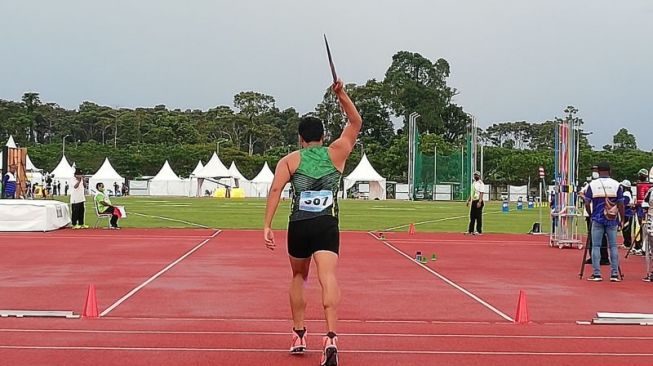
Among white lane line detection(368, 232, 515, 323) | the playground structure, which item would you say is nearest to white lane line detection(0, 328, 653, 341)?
white lane line detection(368, 232, 515, 323)

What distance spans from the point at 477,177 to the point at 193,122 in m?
99.0

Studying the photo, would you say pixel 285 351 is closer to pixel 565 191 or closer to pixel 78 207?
pixel 565 191

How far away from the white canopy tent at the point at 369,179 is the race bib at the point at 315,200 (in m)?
72.2

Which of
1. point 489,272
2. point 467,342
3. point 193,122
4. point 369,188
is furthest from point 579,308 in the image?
point 193,122

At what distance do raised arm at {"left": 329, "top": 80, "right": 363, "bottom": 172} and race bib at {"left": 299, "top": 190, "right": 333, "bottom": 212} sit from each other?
0.30 metres

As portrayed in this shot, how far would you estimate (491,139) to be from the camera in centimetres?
14238

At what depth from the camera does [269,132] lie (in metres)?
121

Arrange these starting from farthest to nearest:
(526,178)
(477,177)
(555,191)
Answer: (526,178) < (477,177) < (555,191)

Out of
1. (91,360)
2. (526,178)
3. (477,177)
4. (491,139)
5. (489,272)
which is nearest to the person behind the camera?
(91,360)

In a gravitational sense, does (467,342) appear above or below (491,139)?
below

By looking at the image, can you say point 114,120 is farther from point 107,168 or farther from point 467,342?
point 467,342

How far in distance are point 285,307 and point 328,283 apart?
3.81m

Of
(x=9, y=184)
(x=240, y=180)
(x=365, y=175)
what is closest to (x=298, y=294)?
(x=9, y=184)

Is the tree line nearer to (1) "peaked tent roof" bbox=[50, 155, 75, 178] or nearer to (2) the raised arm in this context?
(1) "peaked tent roof" bbox=[50, 155, 75, 178]
